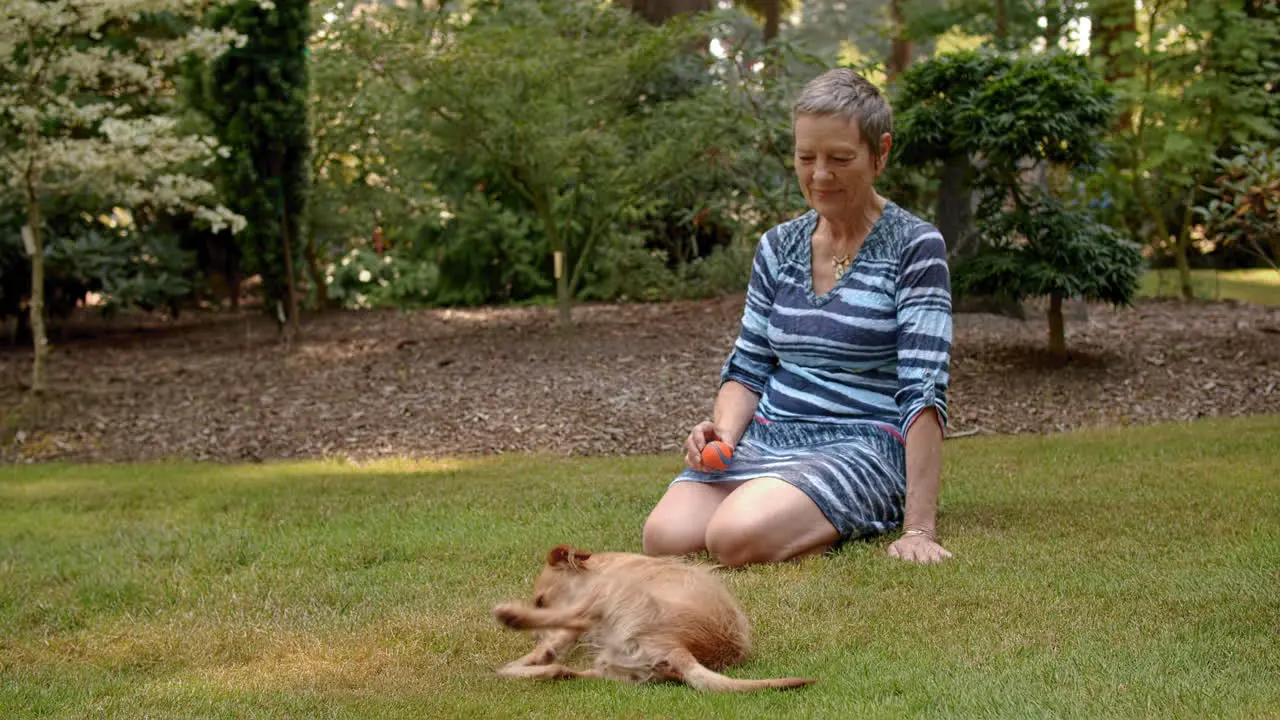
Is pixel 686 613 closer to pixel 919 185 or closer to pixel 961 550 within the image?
pixel 961 550

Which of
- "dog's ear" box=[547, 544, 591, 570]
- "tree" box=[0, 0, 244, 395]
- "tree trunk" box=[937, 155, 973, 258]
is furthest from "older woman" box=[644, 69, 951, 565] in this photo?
"tree trunk" box=[937, 155, 973, 258]

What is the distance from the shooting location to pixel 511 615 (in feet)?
8.97

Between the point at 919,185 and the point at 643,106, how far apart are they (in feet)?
9.35

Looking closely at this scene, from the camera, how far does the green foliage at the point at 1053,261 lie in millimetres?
7484

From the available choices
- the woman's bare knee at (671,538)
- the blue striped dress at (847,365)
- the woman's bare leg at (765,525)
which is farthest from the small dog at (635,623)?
the blue striped dress at (847,365)

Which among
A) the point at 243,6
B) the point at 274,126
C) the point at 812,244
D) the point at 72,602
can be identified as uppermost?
the point at 243,6

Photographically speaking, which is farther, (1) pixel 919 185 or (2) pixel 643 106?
(2) pixel 643 106

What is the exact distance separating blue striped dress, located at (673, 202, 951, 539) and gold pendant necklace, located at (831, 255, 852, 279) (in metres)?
0.03

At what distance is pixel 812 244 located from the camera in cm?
443

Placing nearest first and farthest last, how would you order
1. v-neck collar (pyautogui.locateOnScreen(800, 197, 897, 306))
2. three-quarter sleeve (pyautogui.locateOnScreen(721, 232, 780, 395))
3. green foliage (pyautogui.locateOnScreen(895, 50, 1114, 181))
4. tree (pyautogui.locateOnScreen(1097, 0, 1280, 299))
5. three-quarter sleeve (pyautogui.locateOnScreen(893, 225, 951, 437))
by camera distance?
three-quarter sleeve (pyautogui.locateOnScreen(893, 225, 951, 437)) < v-neck collar (pyautogui.locateOnScreen(800, 197, 897, 306)) < three-quarter sleeve (pyautogui.locateOnScreen(721, 232, 780, 395)) < green foliage (pyautogui.locateOnScreen(895, 50, 1114, 181)) < tree (pyautogui.locateOnScreen(1097, 0, 1280, 299))

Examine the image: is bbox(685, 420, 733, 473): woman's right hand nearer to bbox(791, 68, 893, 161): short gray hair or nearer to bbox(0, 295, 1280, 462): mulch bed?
bbox(791, 68, 893, 161): short gray hair

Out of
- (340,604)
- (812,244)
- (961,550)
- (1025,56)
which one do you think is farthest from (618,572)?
(1025,56)

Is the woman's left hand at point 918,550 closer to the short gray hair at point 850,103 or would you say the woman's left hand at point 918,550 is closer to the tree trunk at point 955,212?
the short gray hair at point 850,103

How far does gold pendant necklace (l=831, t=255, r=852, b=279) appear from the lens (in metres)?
4.28
